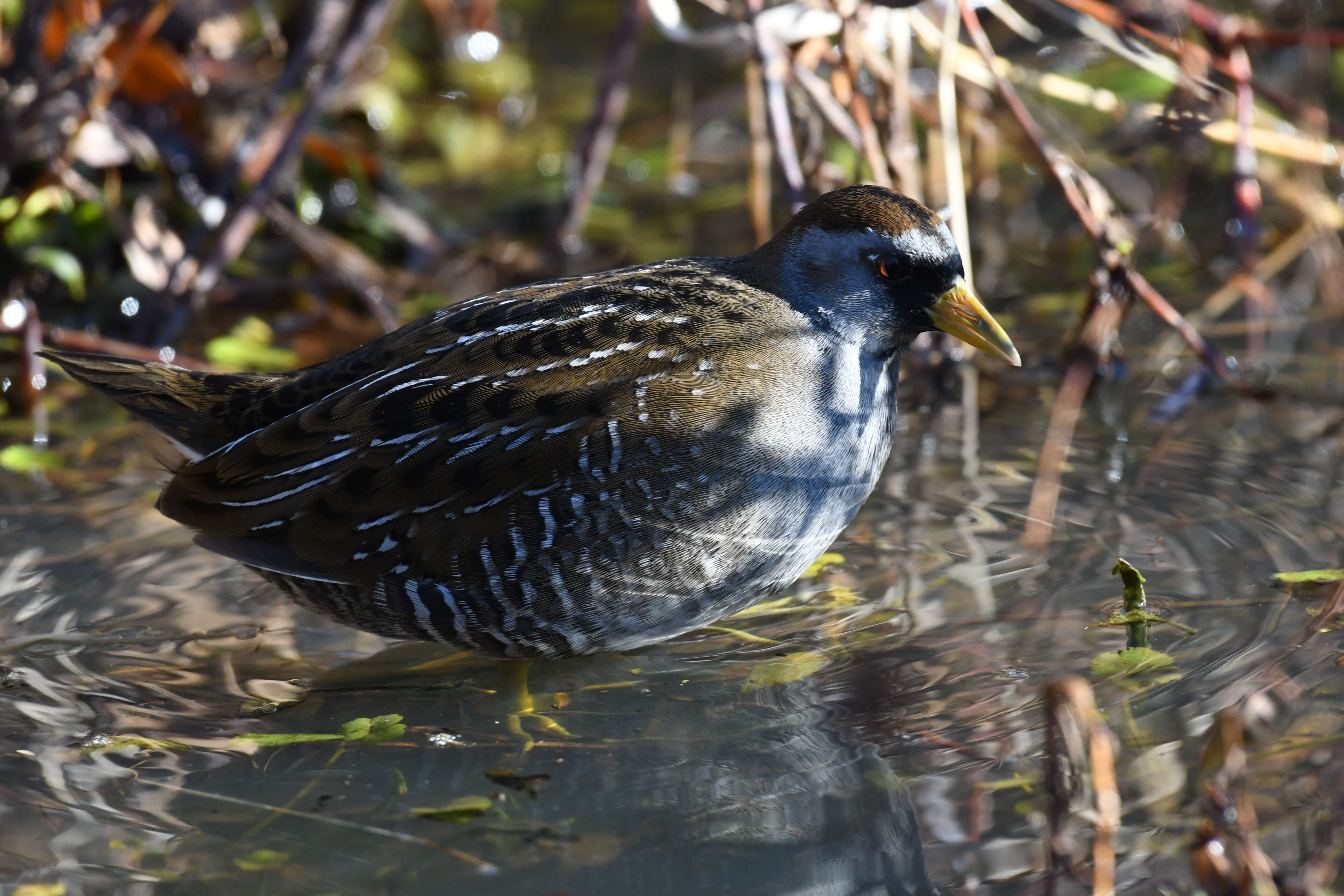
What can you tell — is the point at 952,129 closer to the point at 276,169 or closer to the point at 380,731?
the point at 276,169

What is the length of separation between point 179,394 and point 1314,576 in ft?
8.81

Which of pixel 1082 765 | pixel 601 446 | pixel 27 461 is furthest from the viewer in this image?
pixel 27 461

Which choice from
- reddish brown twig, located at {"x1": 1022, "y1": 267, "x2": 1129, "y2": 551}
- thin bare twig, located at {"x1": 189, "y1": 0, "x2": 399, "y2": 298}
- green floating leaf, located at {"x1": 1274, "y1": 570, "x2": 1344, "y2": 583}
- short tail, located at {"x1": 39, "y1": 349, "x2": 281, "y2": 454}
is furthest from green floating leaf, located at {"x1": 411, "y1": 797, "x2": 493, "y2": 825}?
thin bare twig, located at {"x1": 189, "y1": 0, "x2": 399, "y2": 298}

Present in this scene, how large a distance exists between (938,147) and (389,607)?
3052mm

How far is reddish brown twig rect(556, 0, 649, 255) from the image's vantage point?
506 cm

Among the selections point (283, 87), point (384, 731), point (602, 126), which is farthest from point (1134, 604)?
point (283, 87)

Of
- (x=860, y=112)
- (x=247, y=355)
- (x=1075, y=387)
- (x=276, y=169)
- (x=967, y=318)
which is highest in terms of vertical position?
(x=860, y=112)

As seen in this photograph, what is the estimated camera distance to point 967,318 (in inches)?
123

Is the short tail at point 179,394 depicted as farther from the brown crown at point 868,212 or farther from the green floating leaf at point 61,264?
the green floating leaf at point 61,264

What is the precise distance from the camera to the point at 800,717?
9.50ft

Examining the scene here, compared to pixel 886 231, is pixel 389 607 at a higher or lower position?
lower

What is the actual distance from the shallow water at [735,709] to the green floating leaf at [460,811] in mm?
11

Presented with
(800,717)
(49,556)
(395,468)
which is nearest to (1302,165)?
(800,717)

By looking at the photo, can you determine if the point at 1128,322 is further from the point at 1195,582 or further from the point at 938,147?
the point at 1195,582
